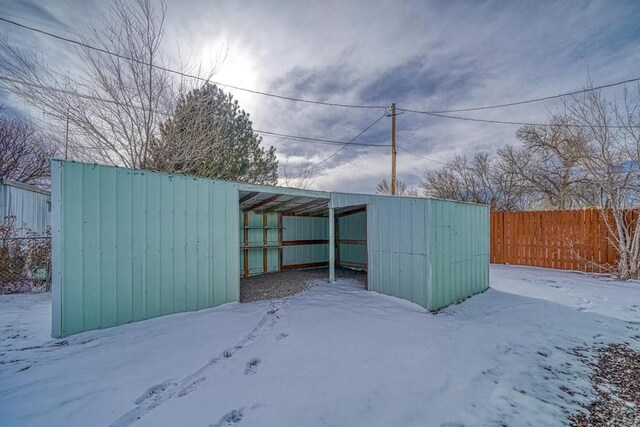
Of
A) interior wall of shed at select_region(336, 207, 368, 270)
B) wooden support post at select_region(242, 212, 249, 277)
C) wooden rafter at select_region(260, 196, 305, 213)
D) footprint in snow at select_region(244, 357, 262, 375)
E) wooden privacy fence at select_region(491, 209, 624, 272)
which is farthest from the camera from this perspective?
interior wall of shed at select_region(336, 207, 368, 270)

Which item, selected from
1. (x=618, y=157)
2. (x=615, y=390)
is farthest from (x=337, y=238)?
(x=618, y=157)

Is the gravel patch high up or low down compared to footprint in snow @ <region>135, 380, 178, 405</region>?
down

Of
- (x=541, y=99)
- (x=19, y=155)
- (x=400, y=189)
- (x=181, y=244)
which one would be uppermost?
(x=541, y=99)

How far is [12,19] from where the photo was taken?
5.16 metres

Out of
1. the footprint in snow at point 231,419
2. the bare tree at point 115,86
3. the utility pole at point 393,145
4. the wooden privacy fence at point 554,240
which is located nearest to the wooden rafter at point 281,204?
the bare tree at point 115,86

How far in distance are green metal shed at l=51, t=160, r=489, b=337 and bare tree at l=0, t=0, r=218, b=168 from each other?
370 centimetres

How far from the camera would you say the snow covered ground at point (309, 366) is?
189cm

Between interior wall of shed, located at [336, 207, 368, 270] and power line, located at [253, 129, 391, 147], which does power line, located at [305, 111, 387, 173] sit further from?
interior wall of shed, located at [336, 207, 368, 270]

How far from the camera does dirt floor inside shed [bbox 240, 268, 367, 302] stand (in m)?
5.41

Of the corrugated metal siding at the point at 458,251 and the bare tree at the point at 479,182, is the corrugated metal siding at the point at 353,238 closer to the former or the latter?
the corrugated metal siding at the point at 458,251

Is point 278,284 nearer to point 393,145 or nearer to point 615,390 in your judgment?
point 615,390

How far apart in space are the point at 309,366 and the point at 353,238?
6.87 metres

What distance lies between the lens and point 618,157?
6.85 metres

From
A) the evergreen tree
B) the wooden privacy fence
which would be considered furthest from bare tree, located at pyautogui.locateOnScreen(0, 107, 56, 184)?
the wooden privacy fence
